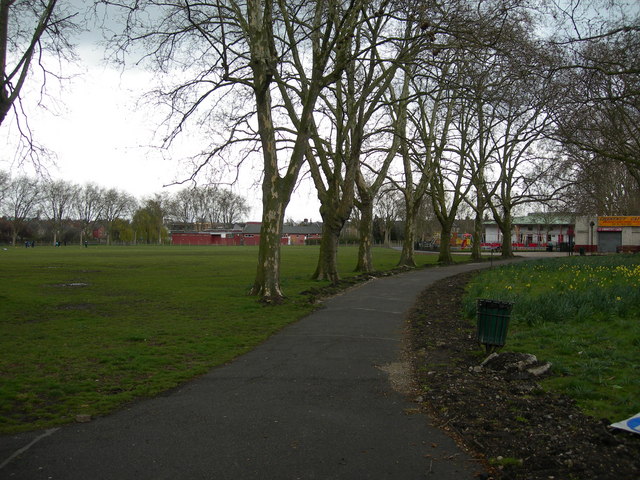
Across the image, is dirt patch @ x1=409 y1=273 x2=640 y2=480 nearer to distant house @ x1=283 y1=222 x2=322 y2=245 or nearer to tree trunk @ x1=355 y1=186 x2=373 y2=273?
tree trunk @ x1=355 y1=186 x2=373 y2=273

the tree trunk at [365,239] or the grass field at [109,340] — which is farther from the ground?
the tree trunk at [365,239]

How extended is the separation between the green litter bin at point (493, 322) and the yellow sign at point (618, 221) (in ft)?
186

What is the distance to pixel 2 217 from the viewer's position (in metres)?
110

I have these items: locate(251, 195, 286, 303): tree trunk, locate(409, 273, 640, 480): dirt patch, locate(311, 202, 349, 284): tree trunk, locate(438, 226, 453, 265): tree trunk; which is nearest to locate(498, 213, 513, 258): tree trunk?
locate(438, 226, 453, 265): tree trunk

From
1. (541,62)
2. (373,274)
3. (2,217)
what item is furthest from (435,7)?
(2,217)

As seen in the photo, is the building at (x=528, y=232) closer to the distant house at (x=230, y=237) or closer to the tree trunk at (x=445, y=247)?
the distant house at (x=230, y=237)

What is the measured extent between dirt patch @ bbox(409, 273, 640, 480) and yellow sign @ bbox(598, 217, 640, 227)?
56265mm

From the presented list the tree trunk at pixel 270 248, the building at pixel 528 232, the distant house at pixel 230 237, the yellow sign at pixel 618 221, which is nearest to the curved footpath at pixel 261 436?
the tree trunk at pixel 270 248

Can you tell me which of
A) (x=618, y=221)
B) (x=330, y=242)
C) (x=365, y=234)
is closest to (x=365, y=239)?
(x=365, y=234)

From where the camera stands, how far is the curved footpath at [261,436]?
4047 mm

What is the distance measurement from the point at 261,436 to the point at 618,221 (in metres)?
61.4

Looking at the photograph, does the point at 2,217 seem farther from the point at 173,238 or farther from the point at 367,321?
the point at 367,321

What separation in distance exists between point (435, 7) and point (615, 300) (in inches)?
302

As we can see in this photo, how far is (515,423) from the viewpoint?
5.05 metres
